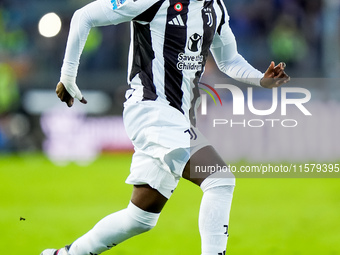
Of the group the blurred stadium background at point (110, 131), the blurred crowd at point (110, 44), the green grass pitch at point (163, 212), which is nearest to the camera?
the green grass pitch at point (163, 212)

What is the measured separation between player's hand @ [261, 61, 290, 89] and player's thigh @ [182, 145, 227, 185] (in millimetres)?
695

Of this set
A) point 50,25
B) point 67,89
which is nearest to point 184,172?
point 67,89

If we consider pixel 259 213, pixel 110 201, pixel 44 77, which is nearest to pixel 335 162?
pixel 259 213

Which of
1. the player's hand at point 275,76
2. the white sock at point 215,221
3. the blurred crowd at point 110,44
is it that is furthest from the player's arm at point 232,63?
the blurred crowd at point 110,44

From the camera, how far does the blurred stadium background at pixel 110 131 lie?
8555 millimetres

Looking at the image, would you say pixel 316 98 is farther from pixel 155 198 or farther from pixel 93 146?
pixel 155 198

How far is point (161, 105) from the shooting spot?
175 inches

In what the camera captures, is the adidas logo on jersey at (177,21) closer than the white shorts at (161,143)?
No

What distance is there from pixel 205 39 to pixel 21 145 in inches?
450

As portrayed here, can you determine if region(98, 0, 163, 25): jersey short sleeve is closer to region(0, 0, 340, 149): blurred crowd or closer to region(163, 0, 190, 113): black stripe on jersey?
region(163, 0, 190, 113): black stripe on jersey

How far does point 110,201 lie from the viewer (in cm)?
963

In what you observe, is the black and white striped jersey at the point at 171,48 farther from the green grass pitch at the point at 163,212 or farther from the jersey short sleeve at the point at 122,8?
the green grass pitch at the point at 163,212

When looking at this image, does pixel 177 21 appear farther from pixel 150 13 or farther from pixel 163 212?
pixel 163 212

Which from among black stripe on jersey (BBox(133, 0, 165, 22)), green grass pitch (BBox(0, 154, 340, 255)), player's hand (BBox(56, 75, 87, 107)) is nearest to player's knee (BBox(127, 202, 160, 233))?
player's hand (BBox(56, 75, 87, 107))
